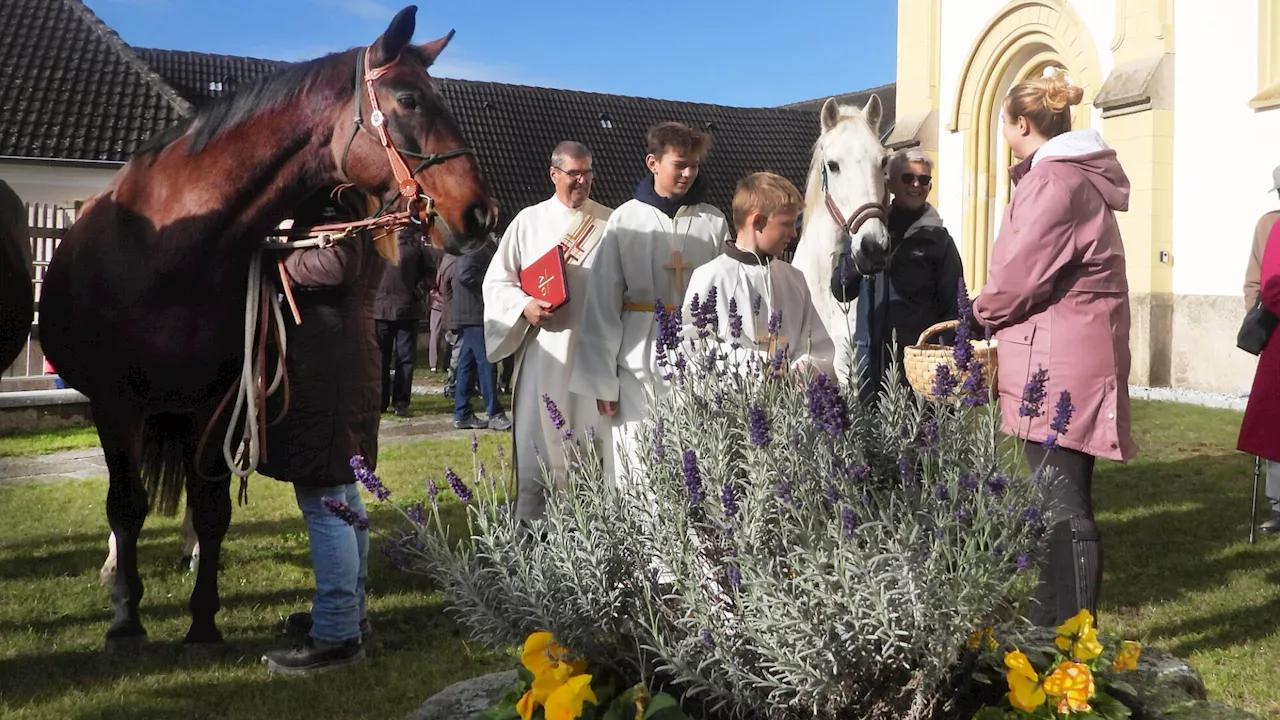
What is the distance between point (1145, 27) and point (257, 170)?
549 inches

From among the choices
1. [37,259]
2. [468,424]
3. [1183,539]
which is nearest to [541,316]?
[1183,539]

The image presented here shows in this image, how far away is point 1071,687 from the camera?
1.99 metres

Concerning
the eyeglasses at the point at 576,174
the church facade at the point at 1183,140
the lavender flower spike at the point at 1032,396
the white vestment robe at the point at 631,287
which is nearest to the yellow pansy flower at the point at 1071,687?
the lavender flower spike at the point at 1032,396

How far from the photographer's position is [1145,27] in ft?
48.3

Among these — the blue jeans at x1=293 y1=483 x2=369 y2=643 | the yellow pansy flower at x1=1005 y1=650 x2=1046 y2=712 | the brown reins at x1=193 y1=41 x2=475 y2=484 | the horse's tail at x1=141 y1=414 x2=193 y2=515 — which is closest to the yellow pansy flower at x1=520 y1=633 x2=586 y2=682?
the yellow pansy flower at x1=1005 y1=650 x2=1046 y2=712

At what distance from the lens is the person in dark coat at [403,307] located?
39.0ft

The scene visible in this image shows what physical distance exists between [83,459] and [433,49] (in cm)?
685

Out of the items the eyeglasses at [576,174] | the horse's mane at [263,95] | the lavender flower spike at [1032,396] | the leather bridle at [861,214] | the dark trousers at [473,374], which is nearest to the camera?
the lavender flower spike at [1032,396]

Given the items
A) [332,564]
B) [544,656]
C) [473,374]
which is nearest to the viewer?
[544,656]

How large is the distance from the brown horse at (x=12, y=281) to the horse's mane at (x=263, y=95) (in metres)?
1.47

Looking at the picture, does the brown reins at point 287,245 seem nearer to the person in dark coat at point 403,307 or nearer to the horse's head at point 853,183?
the horse's head at point 853,183

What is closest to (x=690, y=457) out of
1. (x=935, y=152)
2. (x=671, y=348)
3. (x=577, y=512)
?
(x=577, y=512)

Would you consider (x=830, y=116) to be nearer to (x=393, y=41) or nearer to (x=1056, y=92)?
(x=1056, y=92)

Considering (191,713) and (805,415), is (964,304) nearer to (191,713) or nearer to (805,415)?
(805,415)
